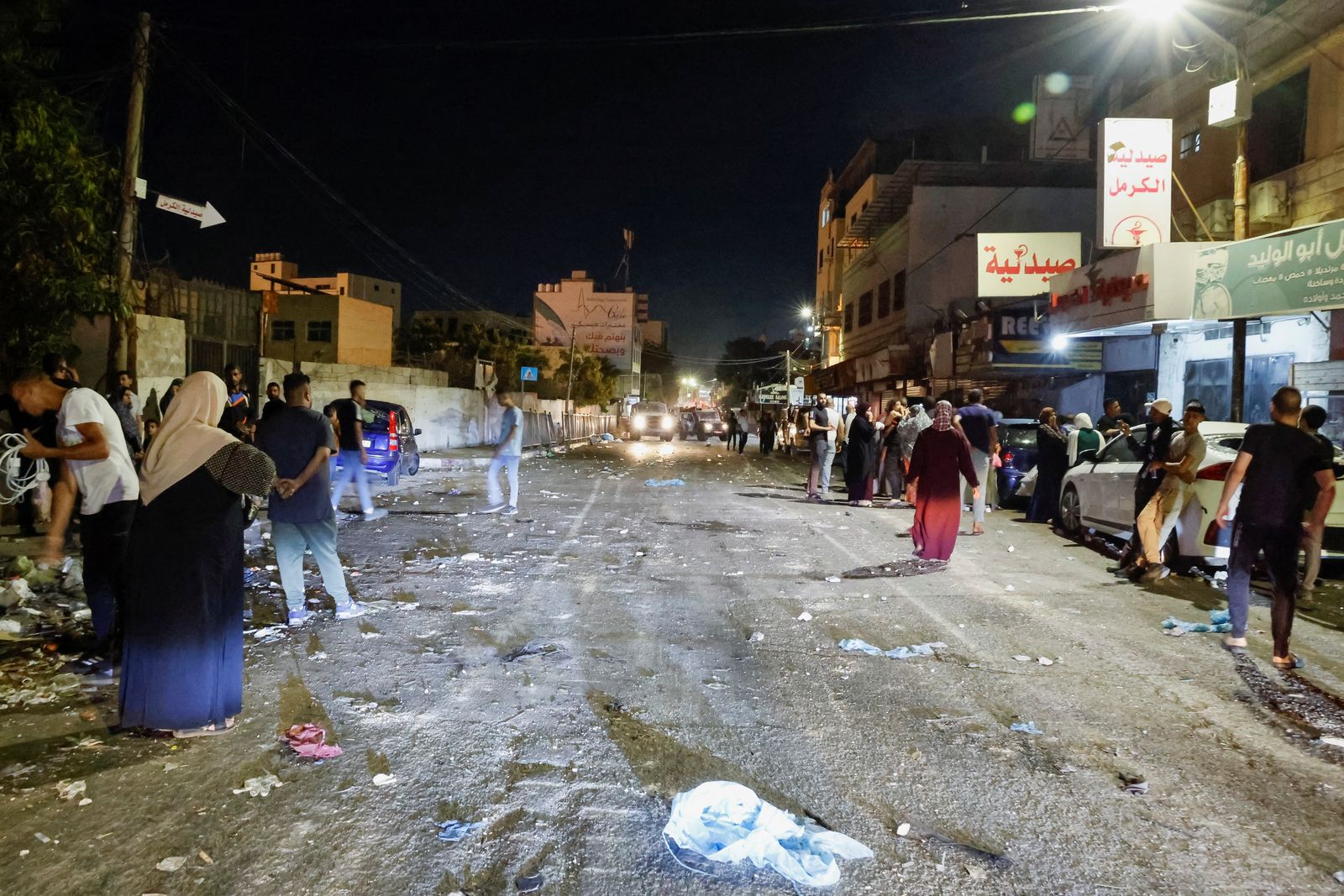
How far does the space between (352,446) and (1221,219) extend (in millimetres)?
16412

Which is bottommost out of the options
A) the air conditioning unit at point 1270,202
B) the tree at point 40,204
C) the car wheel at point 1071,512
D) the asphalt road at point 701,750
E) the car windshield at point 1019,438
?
the asphalt road at point 701,750

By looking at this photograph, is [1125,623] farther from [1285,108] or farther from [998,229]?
[998,229]

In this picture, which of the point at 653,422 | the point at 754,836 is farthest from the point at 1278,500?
the point at 653,422

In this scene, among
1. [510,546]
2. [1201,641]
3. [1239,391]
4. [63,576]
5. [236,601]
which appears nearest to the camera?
[236,601]

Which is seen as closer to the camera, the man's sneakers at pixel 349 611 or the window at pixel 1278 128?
the man's sneakers at pixel 349 611

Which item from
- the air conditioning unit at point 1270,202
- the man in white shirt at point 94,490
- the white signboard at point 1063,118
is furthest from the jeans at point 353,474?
the white signboard at point 1063,118

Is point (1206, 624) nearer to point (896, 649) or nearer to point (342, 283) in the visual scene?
point (896, 649)

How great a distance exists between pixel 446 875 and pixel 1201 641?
5.66m

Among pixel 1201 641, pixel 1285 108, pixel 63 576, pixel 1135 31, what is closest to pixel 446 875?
pixel 1201 641

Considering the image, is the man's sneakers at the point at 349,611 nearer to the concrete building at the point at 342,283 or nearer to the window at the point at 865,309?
the window at the point at 865,309

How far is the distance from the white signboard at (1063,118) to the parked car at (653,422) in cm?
2269

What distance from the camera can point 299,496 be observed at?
6188 mm

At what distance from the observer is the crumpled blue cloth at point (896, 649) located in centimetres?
583

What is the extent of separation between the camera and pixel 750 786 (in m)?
3.69
